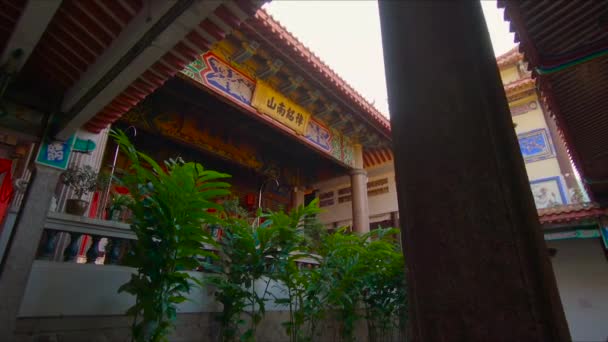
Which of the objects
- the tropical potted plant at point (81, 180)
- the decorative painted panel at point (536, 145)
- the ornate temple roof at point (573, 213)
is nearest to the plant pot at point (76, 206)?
the tropical potted plant at point (81, 180)

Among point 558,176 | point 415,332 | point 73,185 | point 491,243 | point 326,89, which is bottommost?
point 415,332

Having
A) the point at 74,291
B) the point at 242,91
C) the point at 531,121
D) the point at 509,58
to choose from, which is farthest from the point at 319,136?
the point at 509,58

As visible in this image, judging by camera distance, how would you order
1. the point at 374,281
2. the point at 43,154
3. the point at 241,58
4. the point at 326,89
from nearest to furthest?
the point at 43,154 < the point at 374,281 < the point at 241,58 < the point at 326,89

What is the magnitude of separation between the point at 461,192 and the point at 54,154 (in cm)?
358

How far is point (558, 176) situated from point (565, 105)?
8.25 metres

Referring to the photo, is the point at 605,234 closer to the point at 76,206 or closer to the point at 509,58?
the point at 509,58

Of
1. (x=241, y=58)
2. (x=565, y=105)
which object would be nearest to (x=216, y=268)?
(x=565, y=105)

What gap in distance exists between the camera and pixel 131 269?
2.84 meters

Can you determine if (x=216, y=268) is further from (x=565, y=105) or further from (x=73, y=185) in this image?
(x=565, y=105)

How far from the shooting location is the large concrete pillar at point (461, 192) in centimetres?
70

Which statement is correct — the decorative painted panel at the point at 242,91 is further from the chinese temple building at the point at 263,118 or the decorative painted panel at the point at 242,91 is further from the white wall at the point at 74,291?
the white wall at the point at 74,291

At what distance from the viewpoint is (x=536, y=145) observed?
10664 mm

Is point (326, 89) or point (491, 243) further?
point (326, 89)

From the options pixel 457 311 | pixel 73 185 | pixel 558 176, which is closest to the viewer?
pixel 457 311
